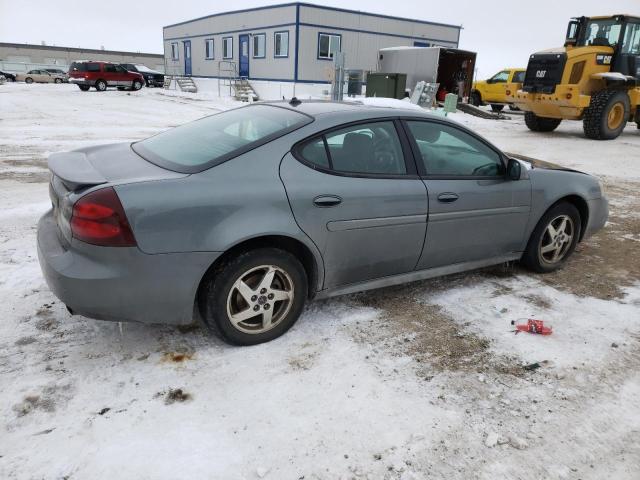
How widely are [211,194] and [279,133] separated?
2.10 ft

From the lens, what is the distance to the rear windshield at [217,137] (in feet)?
9.80

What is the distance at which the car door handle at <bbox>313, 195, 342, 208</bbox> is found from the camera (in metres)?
3.04

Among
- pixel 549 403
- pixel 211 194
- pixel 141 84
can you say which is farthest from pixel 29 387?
pixel 141 84

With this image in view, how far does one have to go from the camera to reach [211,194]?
2.74 m

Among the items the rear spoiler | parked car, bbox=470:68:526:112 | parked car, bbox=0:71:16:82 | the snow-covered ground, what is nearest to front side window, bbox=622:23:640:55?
parked car, bbox=470:68:526:112

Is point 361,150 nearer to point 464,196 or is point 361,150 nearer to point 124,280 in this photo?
point 464,196

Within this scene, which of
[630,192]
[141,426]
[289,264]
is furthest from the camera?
[630,192]

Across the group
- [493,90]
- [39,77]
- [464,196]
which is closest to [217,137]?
[464,196]

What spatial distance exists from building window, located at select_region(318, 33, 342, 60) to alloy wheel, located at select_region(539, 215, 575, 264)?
22.3 metres

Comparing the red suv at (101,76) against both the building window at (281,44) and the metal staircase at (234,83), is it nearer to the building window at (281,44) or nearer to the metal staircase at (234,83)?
the metal staircase at (234,83)

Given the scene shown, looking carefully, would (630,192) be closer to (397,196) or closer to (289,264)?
(397,196)

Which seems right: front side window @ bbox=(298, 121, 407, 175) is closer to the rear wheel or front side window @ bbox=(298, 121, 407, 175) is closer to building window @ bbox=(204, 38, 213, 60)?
the rear wheel

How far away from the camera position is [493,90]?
79.0 ft

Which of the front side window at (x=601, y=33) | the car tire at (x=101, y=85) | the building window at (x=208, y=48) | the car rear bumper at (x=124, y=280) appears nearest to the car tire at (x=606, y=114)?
the front side window at (x=601, y=33)
